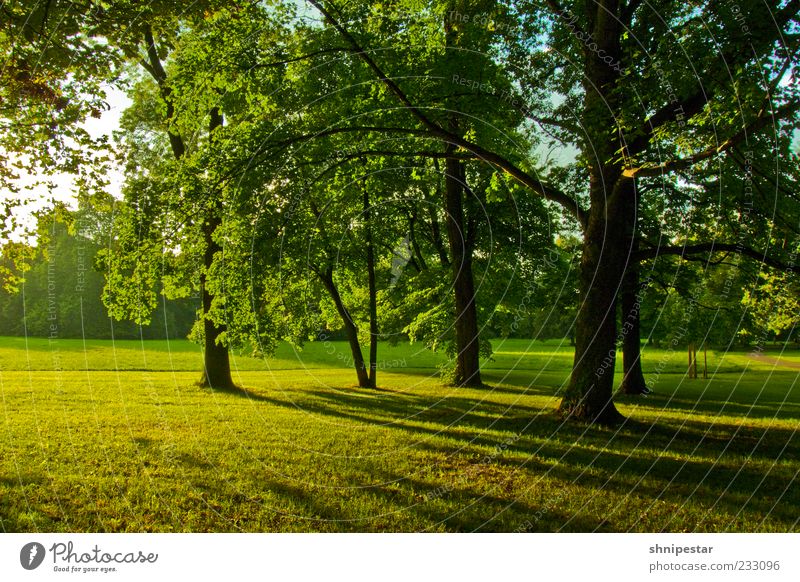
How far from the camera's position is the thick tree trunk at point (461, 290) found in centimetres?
2264

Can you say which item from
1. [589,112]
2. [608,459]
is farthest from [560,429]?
[589,112]

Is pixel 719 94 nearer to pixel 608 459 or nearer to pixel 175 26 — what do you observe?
pixel 608 459

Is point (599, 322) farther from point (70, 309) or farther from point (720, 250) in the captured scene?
point (70, 309)

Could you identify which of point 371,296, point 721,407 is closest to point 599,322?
point 721,407

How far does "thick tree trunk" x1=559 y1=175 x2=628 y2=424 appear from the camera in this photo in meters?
12.3

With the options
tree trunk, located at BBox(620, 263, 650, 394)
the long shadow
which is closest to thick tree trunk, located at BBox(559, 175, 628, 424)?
the long shadow

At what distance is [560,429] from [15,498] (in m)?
9.64

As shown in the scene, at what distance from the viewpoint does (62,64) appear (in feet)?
31.2

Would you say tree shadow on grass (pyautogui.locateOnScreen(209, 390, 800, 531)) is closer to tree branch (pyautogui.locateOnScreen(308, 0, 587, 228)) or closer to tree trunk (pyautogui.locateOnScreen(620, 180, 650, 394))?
tree trunk (pyautogui.locateOnScreen(620, 180, 650, 394))

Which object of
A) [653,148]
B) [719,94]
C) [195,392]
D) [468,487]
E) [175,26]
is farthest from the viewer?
[195,392]

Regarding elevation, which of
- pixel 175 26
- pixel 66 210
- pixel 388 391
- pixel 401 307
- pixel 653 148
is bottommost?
pixel 388 391

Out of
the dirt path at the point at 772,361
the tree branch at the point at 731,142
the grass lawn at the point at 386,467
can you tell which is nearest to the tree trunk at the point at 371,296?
the grass lawn at the point at 386,467

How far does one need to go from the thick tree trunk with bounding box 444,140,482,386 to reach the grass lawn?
483 cm

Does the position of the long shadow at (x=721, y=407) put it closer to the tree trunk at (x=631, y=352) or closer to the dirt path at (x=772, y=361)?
the tree trunk at (x=631, y=352)
